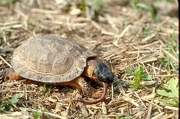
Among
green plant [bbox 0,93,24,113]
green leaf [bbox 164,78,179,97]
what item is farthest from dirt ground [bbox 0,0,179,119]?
green leaf [bbox 164,78,179,97]

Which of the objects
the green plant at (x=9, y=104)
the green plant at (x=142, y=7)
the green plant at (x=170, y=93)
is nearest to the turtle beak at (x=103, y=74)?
the green plant at (x=170, y=93)

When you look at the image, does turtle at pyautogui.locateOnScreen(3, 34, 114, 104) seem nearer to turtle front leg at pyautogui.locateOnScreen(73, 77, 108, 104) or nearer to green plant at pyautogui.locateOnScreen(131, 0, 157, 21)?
turtle front leg at pyautogui.locateOnScreen(73, 77, 108, 104)

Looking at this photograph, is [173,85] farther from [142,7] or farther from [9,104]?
[142,7]

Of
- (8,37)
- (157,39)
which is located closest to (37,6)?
(8,37)

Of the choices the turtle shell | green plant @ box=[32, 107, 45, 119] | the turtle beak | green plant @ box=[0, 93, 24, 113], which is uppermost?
the turtle shell

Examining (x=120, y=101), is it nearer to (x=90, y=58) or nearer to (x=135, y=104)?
(x=135, y=104)

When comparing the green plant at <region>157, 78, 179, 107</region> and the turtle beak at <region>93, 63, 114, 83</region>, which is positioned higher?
the turtle beak at <region>93, 63, 114, 83</region>

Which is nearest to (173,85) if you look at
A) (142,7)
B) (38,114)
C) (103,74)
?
(103,74)
